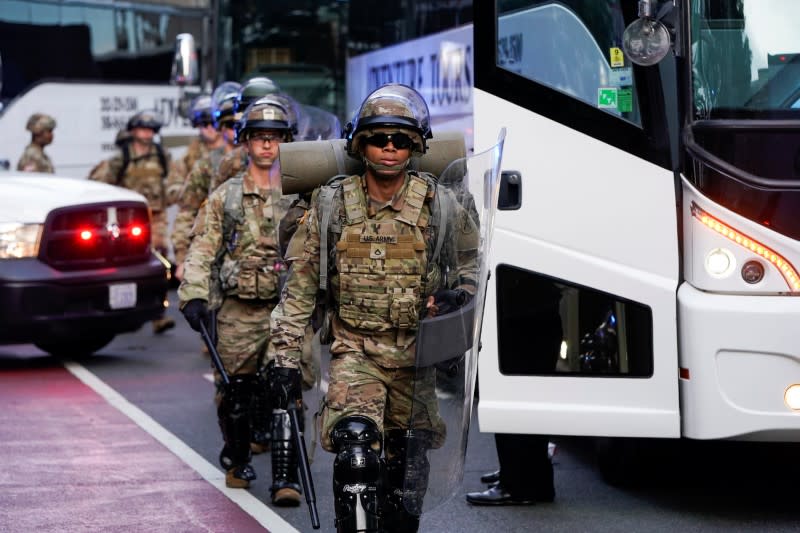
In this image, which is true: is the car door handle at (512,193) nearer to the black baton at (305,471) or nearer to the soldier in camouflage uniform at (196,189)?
the black baton at (305,471)

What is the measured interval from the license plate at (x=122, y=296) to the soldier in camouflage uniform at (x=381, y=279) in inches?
243

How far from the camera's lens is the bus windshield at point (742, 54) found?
6.45 m

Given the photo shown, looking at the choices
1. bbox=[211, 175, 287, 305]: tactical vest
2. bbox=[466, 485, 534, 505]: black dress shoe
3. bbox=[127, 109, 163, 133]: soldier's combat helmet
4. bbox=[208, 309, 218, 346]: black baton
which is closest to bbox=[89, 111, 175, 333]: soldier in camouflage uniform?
bbox=[127, 109, 163, 133]: soldier's combat helmet

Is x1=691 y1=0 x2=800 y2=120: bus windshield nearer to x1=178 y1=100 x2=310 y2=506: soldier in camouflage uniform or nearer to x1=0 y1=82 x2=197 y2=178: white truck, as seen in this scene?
x1=178 y1=100 x2=310 y2=506: soldier in camouflage uniform

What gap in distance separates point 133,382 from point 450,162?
18.1 ft

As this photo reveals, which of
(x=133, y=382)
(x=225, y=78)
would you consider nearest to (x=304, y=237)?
(x=133, y=382)

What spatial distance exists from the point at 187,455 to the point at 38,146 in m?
7.33

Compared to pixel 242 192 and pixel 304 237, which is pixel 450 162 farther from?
pixel 242 192

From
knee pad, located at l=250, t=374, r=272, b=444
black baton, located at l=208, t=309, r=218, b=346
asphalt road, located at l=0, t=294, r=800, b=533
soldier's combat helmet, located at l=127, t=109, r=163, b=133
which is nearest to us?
asphalt road, located at l=0, t=294, r=800, b=533

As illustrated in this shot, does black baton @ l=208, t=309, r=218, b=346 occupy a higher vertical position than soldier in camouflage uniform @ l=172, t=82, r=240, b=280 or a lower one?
lower

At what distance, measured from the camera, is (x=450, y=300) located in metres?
5.54

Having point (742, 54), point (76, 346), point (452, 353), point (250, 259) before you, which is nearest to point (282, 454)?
point (250, 259)

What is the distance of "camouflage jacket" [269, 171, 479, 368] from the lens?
5.71 metres

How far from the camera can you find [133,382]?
438 inches
